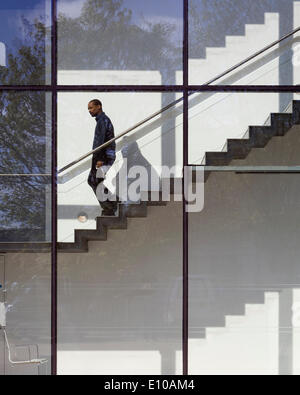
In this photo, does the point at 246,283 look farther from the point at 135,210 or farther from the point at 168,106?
the point at 168,106

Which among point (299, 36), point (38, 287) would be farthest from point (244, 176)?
point (38, 287)

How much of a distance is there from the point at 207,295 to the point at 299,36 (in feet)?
12.5

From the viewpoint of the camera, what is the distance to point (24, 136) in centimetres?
996

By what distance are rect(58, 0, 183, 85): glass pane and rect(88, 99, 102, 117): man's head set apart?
0.27 meters

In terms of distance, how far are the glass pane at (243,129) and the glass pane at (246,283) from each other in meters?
0.40

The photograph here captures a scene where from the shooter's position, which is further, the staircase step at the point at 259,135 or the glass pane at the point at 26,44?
the glass pane at the point at 26,44

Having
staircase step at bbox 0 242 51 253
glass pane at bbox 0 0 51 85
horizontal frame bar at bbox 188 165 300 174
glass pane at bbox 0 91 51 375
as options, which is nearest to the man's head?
glass pane at bbox 0 91 51 375

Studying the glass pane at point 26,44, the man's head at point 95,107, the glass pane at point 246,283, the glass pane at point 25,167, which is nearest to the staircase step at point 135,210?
the glass pane at point 246,283

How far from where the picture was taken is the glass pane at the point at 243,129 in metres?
9.88

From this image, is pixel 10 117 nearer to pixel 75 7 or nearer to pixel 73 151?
pixel 73 151

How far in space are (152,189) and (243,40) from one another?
2425mm
